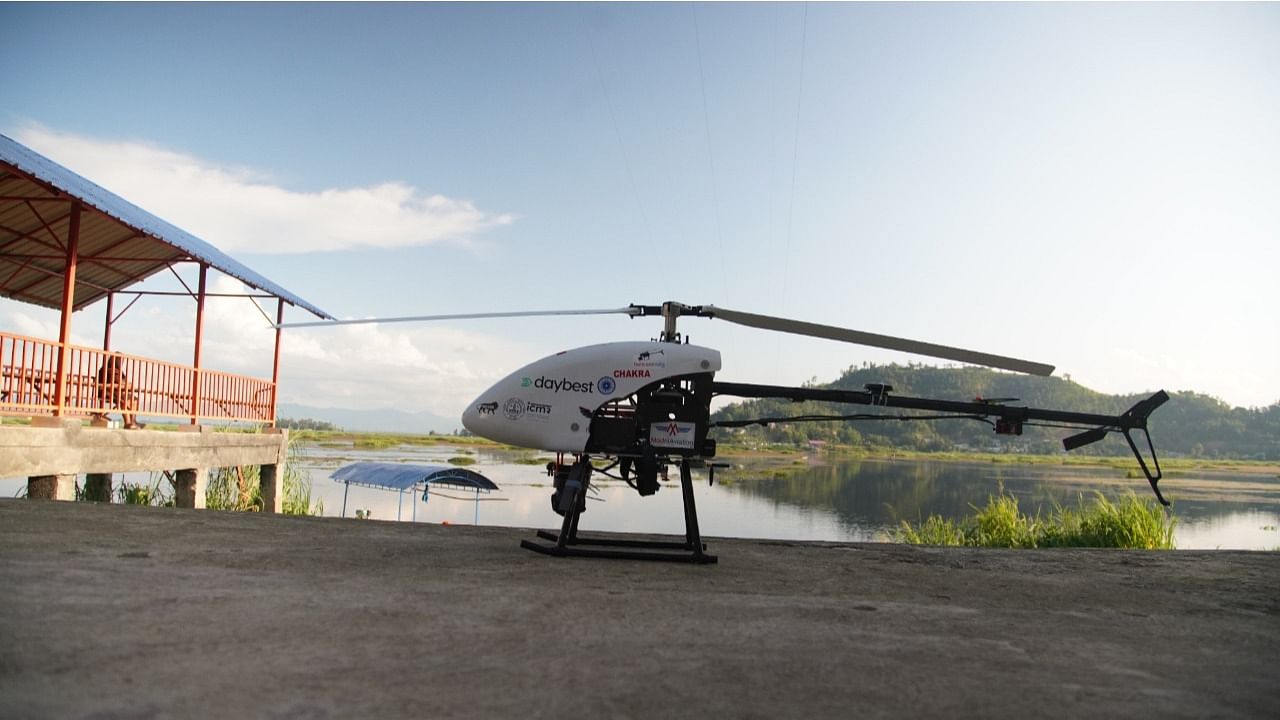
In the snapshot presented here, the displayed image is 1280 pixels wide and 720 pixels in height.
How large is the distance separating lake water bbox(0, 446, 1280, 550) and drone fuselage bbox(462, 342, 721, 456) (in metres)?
13.9

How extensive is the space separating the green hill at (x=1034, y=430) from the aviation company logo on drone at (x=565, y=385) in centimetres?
10640

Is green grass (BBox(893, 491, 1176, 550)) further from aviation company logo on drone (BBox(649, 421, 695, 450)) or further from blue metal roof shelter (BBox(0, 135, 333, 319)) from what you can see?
blue metal roof shelter (BBox(0, 135, 333, 319))

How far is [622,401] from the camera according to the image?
255 inches

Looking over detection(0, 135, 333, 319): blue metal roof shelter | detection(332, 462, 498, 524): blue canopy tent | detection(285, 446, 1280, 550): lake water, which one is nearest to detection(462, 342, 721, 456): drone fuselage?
detection(0, 135, 333, 319): blue metal roof shelter

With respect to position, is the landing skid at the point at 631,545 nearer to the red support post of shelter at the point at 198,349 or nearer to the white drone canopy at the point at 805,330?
the white drone canopy at the point at 805,330

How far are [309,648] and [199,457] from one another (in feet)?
42.8

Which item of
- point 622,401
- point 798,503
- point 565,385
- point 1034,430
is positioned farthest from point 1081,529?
point 1034,430

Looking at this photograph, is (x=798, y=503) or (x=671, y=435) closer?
(x=671, y=435)

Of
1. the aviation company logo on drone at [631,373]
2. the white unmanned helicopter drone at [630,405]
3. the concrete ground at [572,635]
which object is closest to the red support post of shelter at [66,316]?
the concrete ground at [572,635]

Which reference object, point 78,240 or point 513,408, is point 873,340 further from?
point 78,240

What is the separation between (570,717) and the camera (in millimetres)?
2570

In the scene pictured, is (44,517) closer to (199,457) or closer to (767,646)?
(767,646)

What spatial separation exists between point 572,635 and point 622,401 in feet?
9.91

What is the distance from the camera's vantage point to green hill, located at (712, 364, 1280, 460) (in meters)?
119
